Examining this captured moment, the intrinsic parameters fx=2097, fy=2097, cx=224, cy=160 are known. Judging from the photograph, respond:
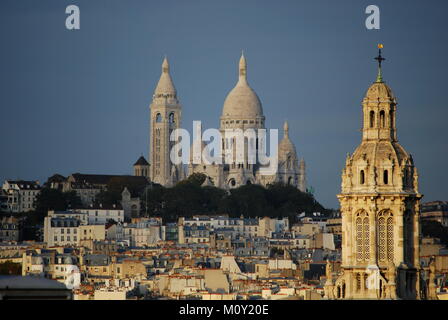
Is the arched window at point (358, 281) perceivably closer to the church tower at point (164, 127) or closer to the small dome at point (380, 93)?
the small dome at point (380, 93)

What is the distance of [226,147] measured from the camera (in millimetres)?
187750

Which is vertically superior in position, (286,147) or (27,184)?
(286,147)

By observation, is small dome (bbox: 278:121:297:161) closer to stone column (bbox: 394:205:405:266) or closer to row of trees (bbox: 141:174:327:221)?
row of trees (bbox: 141:174:327:221)

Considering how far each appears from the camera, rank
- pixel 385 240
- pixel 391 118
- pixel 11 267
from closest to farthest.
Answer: pixel 385 240
pixel 391 118
pixel 11 267

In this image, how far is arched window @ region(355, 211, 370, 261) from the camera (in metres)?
34.3

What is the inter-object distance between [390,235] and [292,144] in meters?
151

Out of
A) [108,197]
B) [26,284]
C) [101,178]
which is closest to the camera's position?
A: [26,284]

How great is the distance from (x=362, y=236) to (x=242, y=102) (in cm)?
15473

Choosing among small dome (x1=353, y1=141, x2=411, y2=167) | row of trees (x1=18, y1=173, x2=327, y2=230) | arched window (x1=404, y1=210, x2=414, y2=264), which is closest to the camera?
arched window (x1=404, y1=210, x2=414, y2=264)

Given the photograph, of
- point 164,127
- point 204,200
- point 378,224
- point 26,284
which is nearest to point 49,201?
point 204,200

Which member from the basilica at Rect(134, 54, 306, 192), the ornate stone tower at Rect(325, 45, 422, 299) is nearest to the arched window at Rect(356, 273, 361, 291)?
the ornate stone tower at Rect(325, 45, 422, 299)

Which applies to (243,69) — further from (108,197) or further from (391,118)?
(391,118)

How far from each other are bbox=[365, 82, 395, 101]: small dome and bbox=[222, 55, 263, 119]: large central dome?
152 meters

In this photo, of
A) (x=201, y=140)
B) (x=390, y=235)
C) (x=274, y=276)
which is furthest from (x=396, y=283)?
(x=201, y=140)
